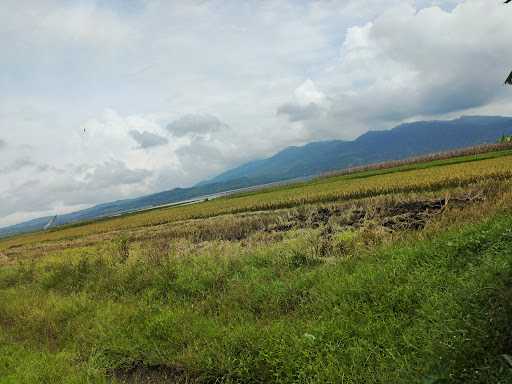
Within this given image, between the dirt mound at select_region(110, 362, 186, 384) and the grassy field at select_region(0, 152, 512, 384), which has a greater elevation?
the grassy field at select_region(0, 152, 512, 384)

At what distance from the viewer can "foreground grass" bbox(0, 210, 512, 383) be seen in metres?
4.65

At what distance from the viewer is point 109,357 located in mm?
7152

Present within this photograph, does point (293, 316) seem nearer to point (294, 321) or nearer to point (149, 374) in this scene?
point (294, 321)

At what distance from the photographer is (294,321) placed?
Result: 22.2 feet

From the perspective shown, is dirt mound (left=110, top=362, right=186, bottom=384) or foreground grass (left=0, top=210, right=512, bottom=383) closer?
foreground grass (left=0, top=210, right=512, bottom=383)

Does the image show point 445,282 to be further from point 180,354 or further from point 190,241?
point 190,241

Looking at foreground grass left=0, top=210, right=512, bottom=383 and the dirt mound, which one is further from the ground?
foreground grass left=0, top=210, right=512, bottom=383

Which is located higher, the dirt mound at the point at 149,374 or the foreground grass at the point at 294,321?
the foreground grass at the point at 294,321

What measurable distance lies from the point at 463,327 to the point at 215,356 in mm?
4008

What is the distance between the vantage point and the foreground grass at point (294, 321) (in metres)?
4.65

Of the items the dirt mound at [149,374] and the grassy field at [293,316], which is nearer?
the grassy field at [293,316]

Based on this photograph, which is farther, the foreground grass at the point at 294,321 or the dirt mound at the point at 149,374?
the dirt mound at the point at 149,374

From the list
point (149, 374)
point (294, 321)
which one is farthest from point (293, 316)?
point (149, 374)

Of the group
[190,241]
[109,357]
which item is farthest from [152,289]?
[190,241]
